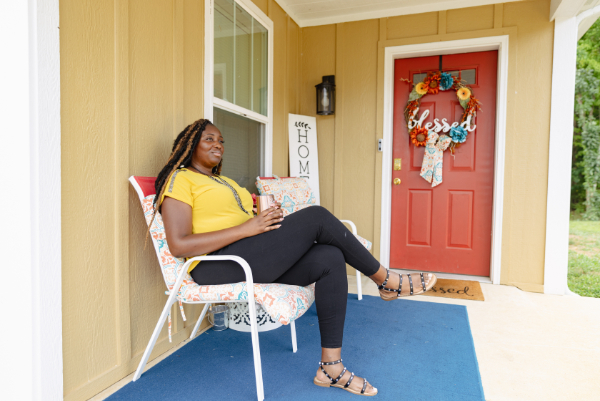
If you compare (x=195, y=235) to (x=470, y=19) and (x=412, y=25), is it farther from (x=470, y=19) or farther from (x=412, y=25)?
(x=470, y=19)

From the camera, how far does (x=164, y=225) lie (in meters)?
1.48

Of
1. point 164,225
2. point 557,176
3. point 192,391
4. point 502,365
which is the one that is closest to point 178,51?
point 164,225

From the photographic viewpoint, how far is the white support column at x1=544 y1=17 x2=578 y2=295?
2859mm

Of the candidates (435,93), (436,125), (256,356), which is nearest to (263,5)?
(435,93)

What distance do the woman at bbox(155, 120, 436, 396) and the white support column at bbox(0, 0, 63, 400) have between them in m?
0.41

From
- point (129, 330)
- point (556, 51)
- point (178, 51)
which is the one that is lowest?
point (129, 330)

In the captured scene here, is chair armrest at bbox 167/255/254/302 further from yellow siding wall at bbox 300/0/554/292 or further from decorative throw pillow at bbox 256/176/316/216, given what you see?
yellow siding wall at bbox 300/0/554/292

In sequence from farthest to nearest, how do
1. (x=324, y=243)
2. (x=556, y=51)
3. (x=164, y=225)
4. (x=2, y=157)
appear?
(x=556, y=51) < (x=324, y=243) < (x=164, y=225) < (x=2, y=157)

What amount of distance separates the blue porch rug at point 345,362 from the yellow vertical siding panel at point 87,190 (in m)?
0.23

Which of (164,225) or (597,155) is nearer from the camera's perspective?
(164,225)

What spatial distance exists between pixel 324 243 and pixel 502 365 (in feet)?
3.42

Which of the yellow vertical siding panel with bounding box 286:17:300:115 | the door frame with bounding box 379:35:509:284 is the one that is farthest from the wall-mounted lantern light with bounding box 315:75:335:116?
the door frame with bounding box 379:35:509:284

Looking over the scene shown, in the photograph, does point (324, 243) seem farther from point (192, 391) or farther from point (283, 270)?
point (192, 391)

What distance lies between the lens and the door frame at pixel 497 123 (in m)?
3.06
